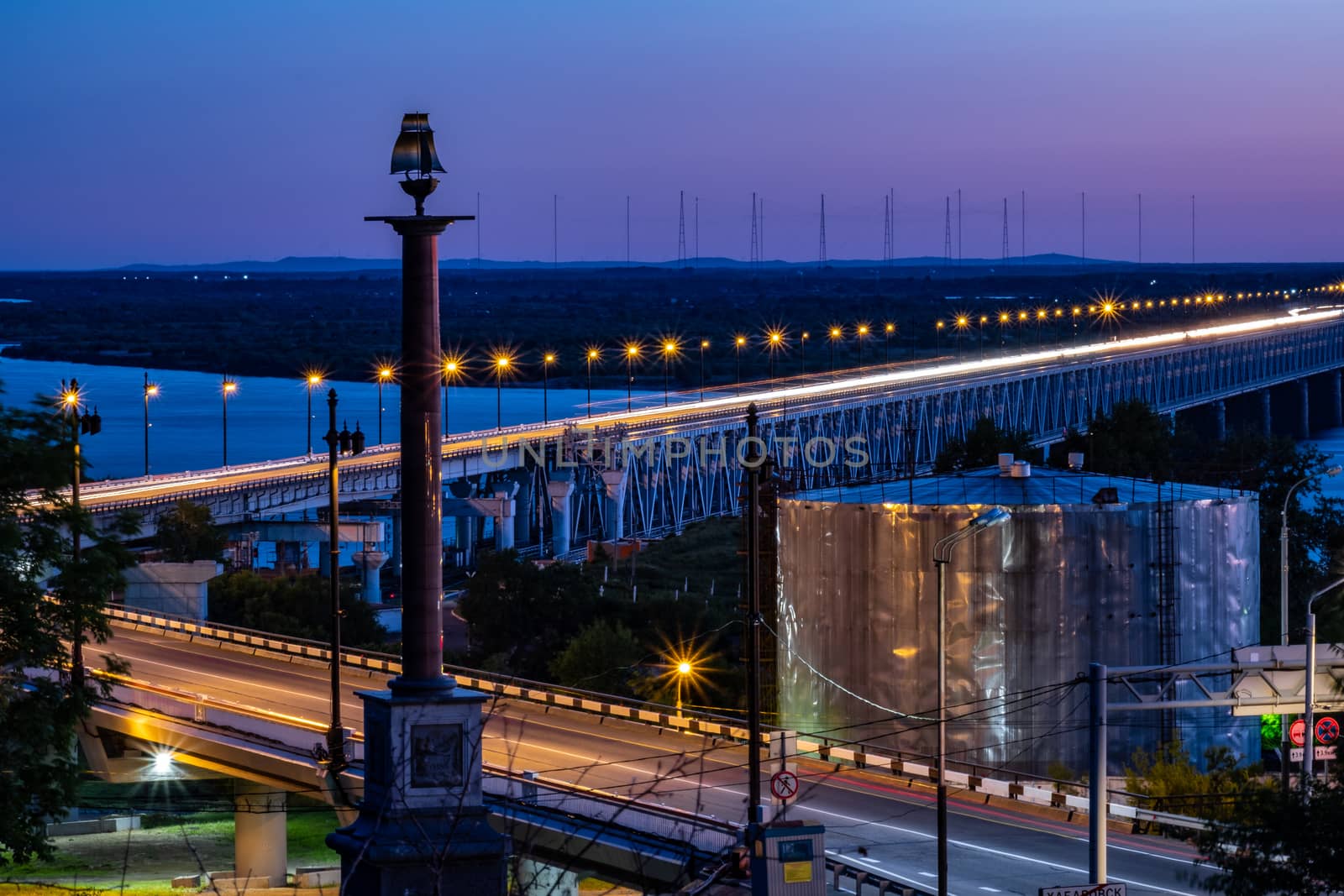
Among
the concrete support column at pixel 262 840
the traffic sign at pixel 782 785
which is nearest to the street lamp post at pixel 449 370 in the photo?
the concrete support column at pixel 262 840

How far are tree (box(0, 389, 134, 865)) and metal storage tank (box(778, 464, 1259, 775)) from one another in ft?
56.0

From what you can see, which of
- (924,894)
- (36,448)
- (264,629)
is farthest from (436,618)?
(264,629)

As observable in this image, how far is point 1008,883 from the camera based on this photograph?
→ 88.6ft

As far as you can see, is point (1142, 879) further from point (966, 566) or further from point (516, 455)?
point (516, 455)

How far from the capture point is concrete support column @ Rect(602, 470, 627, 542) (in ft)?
311

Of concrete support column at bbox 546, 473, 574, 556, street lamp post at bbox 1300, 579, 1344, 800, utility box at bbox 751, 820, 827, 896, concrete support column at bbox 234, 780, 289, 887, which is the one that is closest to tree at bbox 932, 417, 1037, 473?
concrete support column at bbox 546, 473, 574, 556

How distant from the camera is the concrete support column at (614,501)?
94.9 m

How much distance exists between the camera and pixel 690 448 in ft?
330

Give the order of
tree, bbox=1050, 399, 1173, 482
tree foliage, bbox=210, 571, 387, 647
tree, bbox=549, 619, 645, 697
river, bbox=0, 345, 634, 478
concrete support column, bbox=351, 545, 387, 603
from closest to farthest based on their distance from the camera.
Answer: tree, bbox=549, 619, 645, 697 → tree foliage, bbox=210, 571, 387, 647 → concrete support column, bbox=351, 545, 387, 603 → tree, bbox=1050, 399, 1173, 482 → river, bbox=0, 345, 634, 478

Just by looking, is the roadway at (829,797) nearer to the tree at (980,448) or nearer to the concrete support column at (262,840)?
the concrete support column at (262,840)

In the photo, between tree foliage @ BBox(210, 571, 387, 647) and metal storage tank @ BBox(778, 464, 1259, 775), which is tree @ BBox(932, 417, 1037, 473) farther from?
metal storage tank @ BBox(778, 464, 1259, 775)

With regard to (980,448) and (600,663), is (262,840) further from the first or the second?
(980,448)

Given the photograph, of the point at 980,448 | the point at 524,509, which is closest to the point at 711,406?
the point at 524,509

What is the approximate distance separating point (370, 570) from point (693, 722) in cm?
3816
